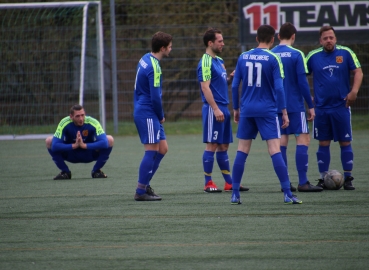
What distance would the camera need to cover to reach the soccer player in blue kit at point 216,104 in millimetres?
8500

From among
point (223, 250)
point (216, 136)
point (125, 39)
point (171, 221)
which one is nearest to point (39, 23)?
point (125, 39)

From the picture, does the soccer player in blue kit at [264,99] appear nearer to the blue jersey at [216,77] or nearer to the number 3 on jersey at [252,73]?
the number 3 on jersey at [252,73]

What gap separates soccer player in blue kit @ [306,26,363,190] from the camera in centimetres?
853

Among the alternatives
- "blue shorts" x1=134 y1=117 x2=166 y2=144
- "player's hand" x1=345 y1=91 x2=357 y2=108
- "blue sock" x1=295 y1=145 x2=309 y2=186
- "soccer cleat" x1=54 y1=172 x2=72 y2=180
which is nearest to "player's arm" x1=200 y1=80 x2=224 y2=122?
"blue shorts" x1=134 y1=117 x2=166 y2=144

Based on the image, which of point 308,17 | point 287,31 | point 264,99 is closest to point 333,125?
point 287,31

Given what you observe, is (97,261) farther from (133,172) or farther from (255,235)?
(133,172)

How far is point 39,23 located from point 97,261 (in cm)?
1379

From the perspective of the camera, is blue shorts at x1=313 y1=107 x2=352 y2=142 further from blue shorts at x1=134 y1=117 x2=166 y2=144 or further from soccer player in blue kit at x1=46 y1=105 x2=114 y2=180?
soccer player in blue kit at x1=46 y1=105 x2=114 y2=180

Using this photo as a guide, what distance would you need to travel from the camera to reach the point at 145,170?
7.82 meters

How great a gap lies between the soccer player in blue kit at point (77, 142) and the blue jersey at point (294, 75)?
10.7 ft

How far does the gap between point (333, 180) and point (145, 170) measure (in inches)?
91.8

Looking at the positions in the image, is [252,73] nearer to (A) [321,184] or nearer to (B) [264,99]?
(B) [264,99]

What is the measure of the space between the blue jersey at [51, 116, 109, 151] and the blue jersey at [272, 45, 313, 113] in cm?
326

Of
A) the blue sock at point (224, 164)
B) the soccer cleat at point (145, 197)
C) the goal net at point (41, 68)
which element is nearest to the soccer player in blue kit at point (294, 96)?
the blue sock at point (224, 164)
